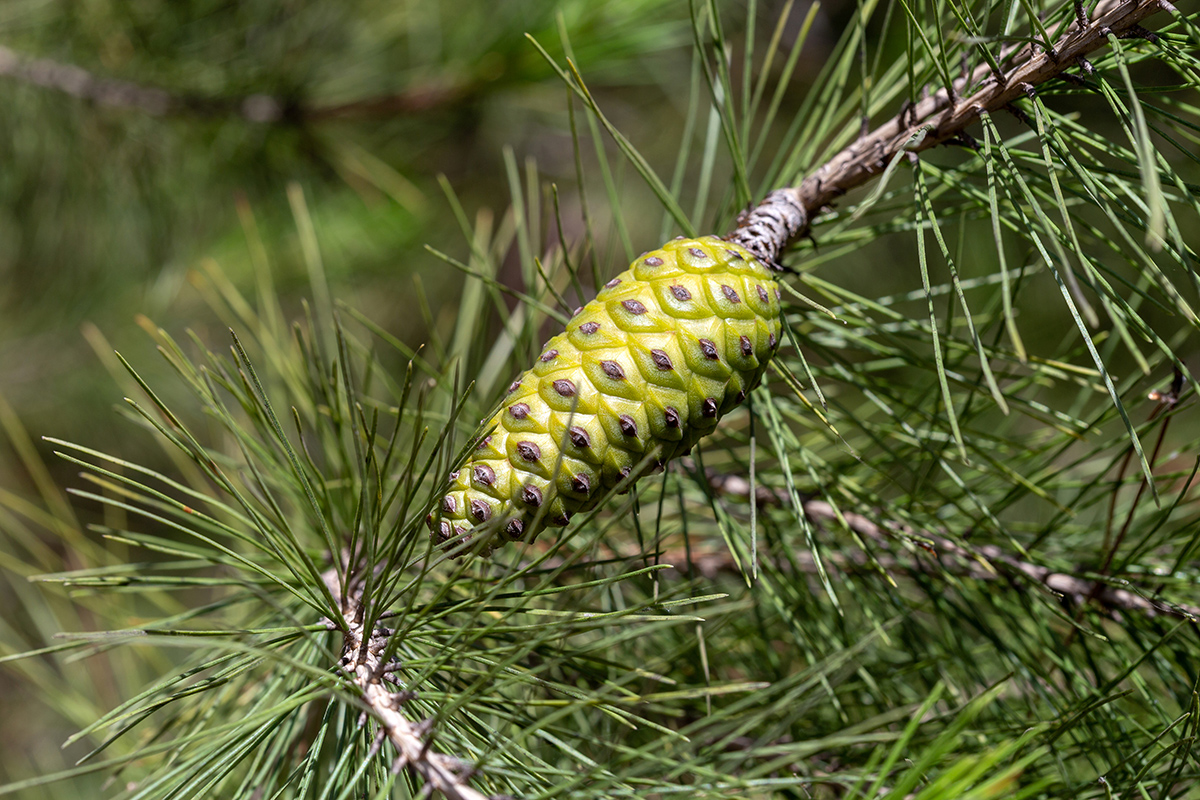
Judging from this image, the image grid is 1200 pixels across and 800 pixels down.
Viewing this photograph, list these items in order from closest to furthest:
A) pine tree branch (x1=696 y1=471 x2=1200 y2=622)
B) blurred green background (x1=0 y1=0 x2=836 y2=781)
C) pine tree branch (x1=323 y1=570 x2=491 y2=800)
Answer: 1. pine tree branch (x1=323 y1=570 x2=491 y2=800)
2. pine tree branch (x1=696 y1=471 x2=1200 y2=622)
3. blurred green background (x1=0 y1=0 x2=836 y2=781)

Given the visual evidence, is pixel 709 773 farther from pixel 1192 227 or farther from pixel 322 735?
pixel 1192 227

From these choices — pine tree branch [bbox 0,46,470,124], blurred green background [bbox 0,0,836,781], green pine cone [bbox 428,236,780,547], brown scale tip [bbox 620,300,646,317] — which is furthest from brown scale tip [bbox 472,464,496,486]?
pine tree branch [bbox 0,46,470,124]

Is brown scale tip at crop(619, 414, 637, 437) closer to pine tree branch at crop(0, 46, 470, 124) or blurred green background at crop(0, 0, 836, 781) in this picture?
blurred green background at crop(0, 0, 836, 781)

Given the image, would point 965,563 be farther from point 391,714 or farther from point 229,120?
point 229,120

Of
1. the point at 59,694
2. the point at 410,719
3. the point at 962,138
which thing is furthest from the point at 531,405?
the point at 59,694

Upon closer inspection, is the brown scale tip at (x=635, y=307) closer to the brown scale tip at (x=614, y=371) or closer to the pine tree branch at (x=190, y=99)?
the brown scale tip at (x=614, y=371)

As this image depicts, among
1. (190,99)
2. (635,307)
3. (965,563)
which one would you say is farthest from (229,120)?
(965,563)
